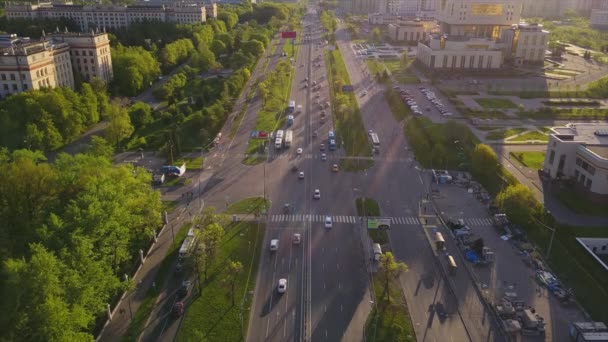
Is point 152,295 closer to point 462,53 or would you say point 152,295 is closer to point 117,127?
point 117,127

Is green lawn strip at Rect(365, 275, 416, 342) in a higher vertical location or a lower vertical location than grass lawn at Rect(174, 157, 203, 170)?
lower

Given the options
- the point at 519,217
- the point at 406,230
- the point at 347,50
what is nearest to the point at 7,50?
the point at 406,230

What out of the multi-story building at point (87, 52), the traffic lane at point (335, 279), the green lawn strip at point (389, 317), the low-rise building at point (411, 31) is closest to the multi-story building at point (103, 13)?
the multi-story building at point (87, 52)

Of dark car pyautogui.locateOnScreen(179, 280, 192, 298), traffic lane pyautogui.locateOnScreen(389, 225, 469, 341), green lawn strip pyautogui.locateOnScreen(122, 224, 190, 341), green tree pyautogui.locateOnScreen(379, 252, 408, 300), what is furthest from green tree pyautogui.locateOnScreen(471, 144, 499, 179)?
dark car pyautogui.locateOnScreen(179, 280, 192, 298)

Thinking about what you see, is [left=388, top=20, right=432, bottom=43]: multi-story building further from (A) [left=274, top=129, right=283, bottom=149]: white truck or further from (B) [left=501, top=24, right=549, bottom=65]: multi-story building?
(A) [left=274, top=129, right=283, bottom=149]: white truck

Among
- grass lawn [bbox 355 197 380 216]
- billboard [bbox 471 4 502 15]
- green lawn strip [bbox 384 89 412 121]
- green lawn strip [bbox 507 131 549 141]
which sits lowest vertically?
grass lawn [bbox 355 197 380 216]

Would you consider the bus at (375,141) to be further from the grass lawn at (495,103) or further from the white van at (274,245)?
the grass lawn at (495,103)
